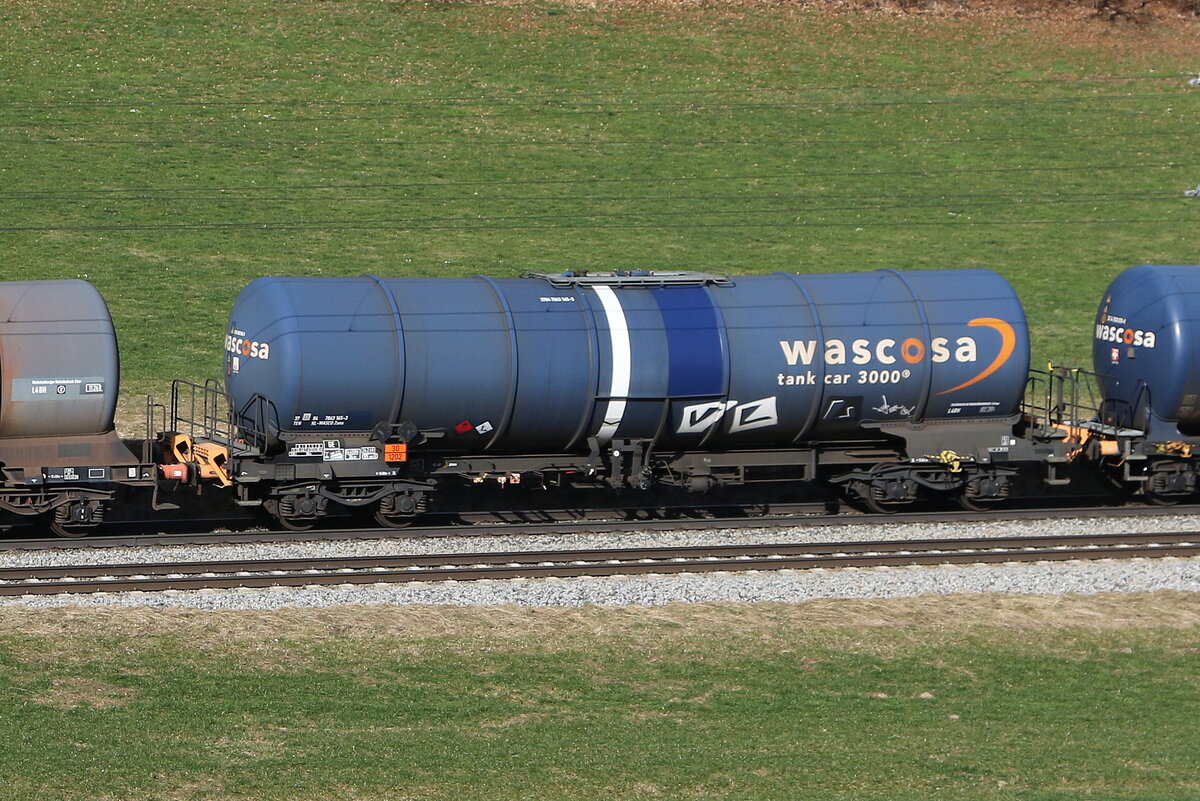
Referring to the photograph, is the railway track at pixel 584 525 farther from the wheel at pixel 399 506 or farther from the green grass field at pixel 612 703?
the green grass field at pixel 612 703

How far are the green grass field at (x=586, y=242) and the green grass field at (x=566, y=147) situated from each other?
5.9 inches

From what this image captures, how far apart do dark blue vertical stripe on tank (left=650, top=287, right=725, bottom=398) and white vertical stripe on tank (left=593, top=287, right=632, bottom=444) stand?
0.64m

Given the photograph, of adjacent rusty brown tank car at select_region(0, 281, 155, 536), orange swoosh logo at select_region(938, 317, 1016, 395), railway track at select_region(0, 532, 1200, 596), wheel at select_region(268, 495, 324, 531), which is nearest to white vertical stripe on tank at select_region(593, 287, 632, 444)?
railway track at select_region(0, 532, 1200, 596)

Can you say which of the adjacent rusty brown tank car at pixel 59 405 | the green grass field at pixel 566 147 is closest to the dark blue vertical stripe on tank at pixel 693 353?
the adjacent rusty brown tank car at pixel 59 405

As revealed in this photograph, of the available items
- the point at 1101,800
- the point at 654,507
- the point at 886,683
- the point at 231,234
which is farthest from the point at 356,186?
the point at 1101,800

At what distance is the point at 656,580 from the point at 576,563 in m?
1.48

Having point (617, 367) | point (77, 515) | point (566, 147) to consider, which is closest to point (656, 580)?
point (617, 367)

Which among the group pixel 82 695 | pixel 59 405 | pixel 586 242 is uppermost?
pixel 586 242

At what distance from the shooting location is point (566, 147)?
50.6 m

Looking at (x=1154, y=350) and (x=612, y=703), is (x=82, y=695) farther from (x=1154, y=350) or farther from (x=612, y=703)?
(x=1154, y=350)

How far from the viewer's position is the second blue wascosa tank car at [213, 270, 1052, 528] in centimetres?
2325

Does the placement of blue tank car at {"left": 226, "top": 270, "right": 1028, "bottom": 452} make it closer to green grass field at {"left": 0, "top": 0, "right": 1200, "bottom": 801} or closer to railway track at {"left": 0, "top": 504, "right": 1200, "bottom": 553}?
railway track at {"left": 0, "top": 504, "right": 1200, "bottom": 553}

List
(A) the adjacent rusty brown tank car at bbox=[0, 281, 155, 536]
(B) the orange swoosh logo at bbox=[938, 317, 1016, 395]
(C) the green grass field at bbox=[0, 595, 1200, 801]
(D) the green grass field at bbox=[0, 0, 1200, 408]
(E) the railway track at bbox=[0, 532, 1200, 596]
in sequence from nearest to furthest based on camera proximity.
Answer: (C) the green grass field at bbox=[0, 595, 1200, 801]
(E) the railway track at bbox=[0, 532, 1200, 596]
(A) the adjacent rusty brown tank car at bbox=[0, 281, 155, 536]
(B) the orange swoosh logo at bbox=[938, 317, 1016, 395]
(D) the green grass field at bbox=[0, 0, 1200, 408]

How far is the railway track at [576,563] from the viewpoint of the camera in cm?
2091
